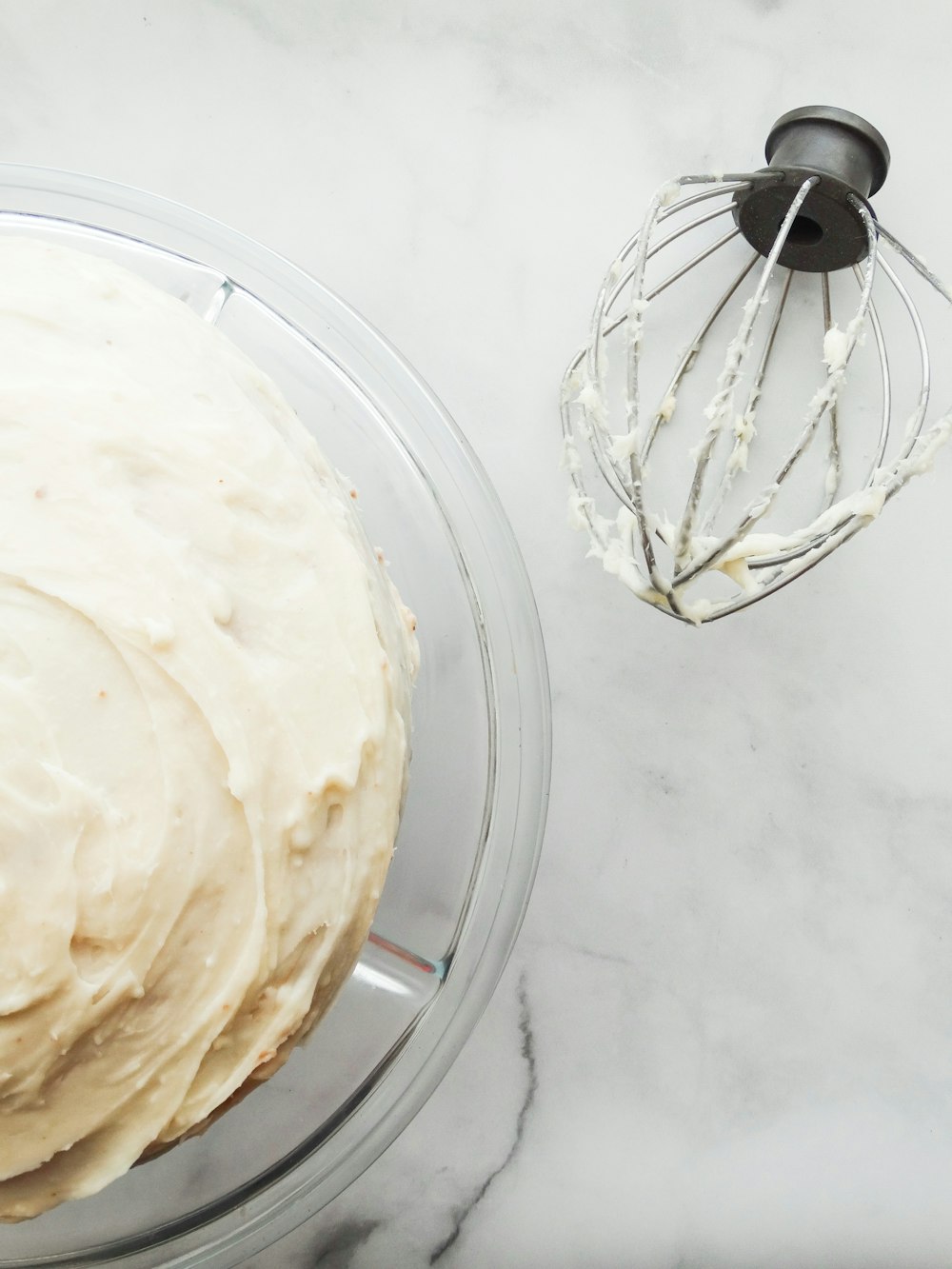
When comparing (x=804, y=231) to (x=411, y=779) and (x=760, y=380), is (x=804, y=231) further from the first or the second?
(x=411, y=779)

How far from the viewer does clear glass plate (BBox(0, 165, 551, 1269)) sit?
0.79 metres

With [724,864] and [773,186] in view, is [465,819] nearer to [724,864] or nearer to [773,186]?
[724,864]

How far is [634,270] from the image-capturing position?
81 cm

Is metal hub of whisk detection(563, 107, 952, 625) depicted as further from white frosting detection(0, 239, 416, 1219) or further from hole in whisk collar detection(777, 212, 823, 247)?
white frosting detection(0, 239, 416, 1219)

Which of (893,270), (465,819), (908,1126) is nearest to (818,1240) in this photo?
(908,1126)

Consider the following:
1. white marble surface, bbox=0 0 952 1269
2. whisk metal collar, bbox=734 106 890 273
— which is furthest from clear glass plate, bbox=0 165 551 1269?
whisk metal collar, bbox=734 106 890 273

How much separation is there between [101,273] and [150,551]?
0.64 ft

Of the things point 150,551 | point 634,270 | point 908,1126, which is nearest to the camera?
point 150,551

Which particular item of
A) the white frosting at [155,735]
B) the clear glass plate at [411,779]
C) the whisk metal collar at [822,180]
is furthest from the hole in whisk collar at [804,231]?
the white frosting at [155,735]

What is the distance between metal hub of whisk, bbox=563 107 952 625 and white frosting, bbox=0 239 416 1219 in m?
0.31

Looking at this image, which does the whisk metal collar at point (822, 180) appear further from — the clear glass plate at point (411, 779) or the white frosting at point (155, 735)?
the white frosting at point (155, 735)

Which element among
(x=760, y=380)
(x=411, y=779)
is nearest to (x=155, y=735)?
(x=411, y=779)

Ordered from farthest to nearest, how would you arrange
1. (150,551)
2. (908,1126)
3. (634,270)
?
(908,1126), (634,270), (150,551)

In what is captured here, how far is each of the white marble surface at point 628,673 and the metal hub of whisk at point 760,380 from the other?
0.14 ft
